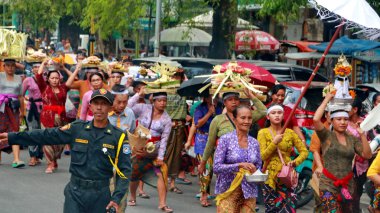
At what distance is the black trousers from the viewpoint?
8508 mm

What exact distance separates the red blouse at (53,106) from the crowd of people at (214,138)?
2 cm

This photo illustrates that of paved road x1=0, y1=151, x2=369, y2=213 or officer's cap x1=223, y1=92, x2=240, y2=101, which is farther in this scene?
paved road x1=0, y1=151, x2=369, y2=213

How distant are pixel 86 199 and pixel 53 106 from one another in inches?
323

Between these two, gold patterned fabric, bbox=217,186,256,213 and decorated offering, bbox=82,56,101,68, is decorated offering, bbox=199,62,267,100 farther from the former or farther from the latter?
decorated offering, bbox=82,56,101,68

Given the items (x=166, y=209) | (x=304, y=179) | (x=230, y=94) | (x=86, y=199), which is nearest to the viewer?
(x=86, y=199)

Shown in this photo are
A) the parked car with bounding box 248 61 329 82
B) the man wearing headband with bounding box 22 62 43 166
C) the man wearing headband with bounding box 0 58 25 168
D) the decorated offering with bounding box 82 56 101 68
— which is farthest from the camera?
the parked car with bounding box 248 61 329 82

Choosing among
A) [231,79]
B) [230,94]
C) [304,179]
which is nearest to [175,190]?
[304,179]

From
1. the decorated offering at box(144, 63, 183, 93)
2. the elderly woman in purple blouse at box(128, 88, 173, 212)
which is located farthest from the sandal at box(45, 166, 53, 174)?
the elderly woman in purple blouse at box(128, 88, 173, 212)

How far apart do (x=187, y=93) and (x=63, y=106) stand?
3118mm

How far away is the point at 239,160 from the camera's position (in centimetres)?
1030

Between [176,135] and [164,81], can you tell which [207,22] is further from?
[164,81]

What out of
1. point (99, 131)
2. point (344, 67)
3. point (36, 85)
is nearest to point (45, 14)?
point (36, 85)

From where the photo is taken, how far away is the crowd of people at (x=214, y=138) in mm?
Result: 10391

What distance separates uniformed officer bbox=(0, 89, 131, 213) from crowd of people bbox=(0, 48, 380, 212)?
8cm
